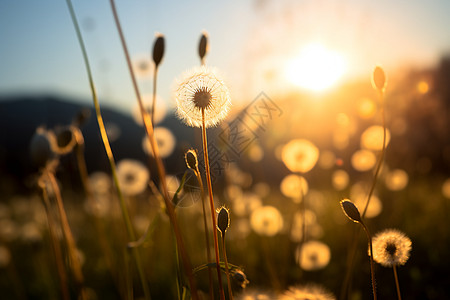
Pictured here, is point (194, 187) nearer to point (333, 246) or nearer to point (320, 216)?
point (333, 246)

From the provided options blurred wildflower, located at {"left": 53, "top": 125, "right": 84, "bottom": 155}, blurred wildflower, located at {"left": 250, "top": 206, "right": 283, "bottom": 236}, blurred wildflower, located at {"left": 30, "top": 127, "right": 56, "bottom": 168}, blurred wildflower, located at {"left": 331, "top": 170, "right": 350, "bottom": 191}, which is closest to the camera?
blurred wildflower, located at {"left": 30, "top": 127, "right": 56, "bottom": 168}

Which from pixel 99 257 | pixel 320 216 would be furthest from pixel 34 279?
pixel 320 216

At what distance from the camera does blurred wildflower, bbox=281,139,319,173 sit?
1.91 meters

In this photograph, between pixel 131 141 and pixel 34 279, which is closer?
pixel 34 279

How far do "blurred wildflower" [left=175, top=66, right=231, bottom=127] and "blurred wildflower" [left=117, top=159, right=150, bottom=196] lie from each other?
4.95 ft

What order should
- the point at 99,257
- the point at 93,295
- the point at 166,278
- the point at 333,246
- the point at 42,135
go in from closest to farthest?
the point at 42,135 < the point at 93,295 < the point at 166,278 < the point at 333,246 < the point at 99,257

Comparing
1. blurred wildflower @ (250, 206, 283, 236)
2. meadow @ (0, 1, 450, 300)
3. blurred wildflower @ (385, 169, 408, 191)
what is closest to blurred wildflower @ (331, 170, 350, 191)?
meadow @ (0, 1, 450, 300)

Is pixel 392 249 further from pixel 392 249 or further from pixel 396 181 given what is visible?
pixel 396 181

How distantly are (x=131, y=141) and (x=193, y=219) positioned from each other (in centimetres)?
697

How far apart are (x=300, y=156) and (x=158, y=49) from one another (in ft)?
3.79

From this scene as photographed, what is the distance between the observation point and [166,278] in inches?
89.6

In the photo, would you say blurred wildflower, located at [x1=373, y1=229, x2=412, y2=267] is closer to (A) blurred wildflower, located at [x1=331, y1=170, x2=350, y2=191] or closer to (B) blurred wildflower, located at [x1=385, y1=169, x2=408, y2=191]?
(A) blurred wildflower, located at [x1=331, y1=170, x2=350, y2=191]

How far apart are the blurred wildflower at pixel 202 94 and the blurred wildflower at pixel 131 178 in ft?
4.95

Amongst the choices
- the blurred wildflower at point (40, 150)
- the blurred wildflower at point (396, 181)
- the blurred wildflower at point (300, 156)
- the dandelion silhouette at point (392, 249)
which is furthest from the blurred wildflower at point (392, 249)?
the blurred wildflower at point (396, 181)
